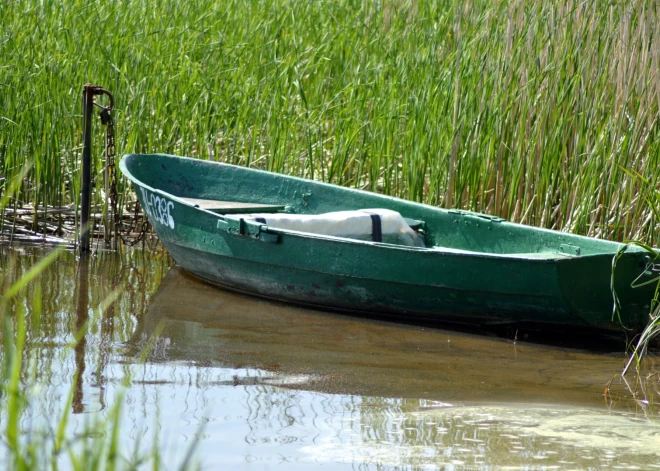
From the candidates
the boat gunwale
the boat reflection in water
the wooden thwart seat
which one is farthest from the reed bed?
the boat reflection in water

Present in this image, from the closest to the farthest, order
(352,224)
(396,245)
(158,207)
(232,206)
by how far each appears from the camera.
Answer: (396,245) → (352,224) → (158,207) → (232,206)

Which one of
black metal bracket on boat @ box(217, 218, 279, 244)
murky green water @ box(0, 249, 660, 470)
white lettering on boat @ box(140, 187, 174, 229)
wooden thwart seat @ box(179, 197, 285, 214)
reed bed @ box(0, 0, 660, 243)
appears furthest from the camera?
wooden thwart seat @ box(179, 197, 285, 214)

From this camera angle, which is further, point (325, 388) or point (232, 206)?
point (232, 206)

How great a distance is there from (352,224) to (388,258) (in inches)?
27.2

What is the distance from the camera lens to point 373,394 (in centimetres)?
396

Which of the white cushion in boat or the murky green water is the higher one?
the white cushion in boat

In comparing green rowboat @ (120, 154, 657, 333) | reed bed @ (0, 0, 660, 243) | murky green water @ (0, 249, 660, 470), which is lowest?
murky green water @ (0, 249, 660, 470)

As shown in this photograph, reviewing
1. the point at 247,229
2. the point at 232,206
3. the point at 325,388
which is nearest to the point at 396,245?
the point at 247,229

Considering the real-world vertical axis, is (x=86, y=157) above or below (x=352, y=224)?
above

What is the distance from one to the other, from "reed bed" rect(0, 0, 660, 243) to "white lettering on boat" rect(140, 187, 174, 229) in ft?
2.50

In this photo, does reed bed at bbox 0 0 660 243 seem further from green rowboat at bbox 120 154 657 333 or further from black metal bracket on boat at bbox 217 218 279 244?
black metal bracket on boat at bbox 217 218 279 244

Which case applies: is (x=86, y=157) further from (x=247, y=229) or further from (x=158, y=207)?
(x=247, y=229)

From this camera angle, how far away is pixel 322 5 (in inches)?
349

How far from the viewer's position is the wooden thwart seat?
6.35 metres
